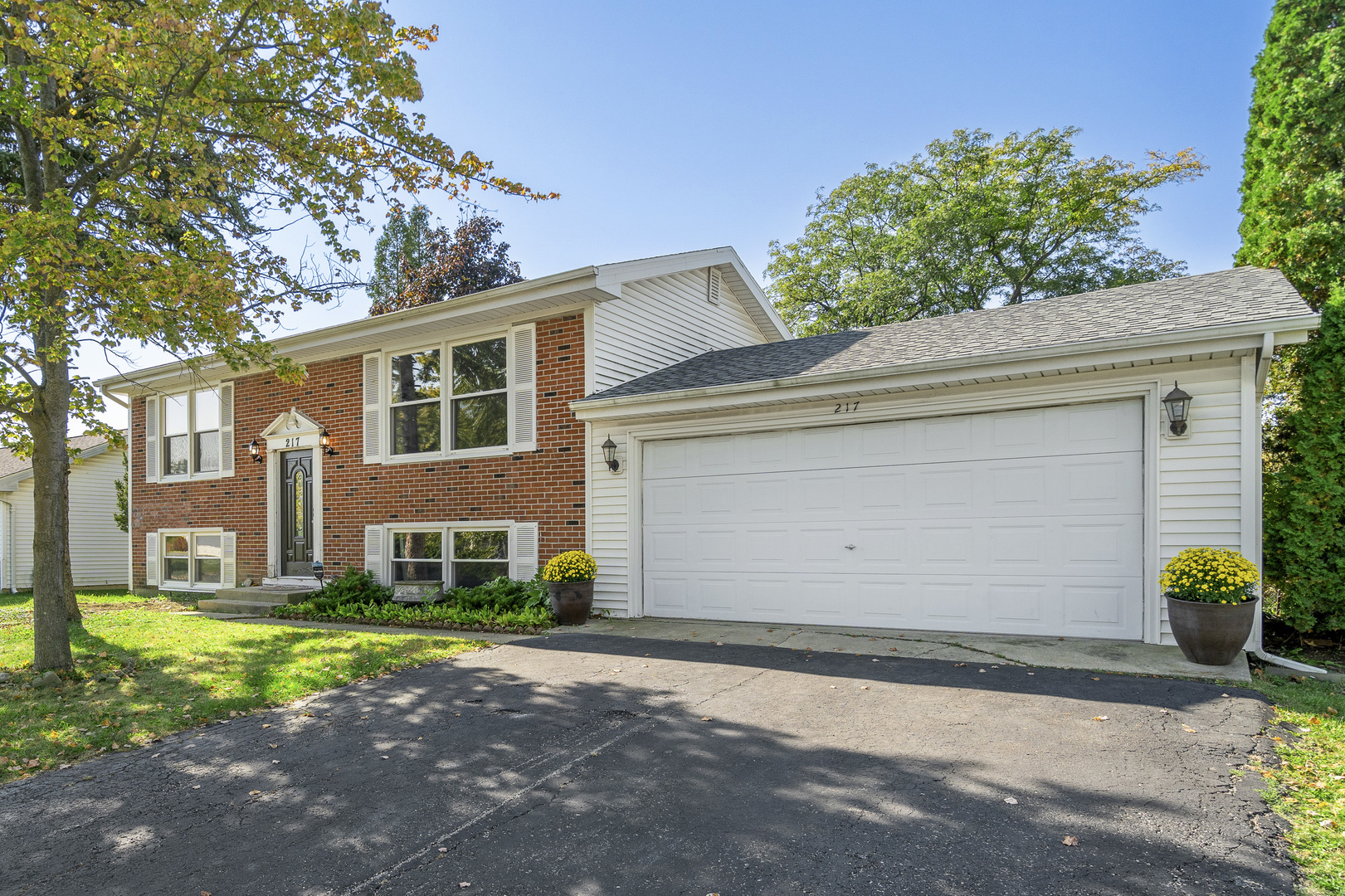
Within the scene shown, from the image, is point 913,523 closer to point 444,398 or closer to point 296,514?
point 444,398

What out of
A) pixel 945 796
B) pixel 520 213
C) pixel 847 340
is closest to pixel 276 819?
pixel 945 796

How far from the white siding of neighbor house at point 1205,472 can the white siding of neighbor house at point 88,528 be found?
2354 cm

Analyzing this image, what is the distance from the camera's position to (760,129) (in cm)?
1503

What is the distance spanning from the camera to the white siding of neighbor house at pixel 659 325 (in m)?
9.73

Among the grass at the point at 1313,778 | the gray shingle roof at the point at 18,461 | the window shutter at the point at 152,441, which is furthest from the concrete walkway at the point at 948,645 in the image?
the gray shingle roof at the point at 18,461

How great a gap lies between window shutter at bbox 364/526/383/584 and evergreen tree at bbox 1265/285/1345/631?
11.1m

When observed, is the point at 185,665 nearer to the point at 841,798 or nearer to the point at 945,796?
the point at 841,798

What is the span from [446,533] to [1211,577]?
9.07m

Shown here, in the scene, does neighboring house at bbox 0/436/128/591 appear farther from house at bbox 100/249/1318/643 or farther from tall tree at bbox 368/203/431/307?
tall tree at bbox 368/203/431/307

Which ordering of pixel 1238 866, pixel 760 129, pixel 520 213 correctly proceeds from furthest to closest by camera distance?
pixel 760 129
pixel 520 213
pixel 1238 866

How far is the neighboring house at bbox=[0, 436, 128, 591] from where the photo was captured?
18969 millimetres

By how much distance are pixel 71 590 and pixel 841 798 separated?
11340mm

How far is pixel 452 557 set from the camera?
10508 millimetres

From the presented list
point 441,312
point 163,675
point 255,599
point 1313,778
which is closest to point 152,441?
point 255,599
